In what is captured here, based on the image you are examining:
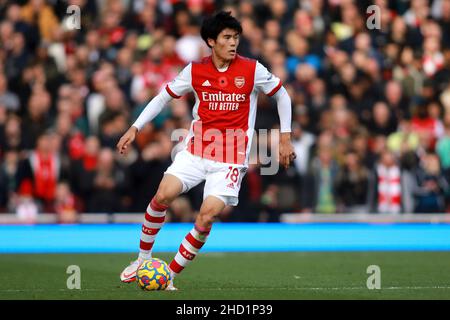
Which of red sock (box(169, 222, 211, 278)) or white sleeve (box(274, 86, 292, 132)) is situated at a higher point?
white sleeve (box(274, 86, 292, 132))

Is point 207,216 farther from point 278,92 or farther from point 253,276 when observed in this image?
point 253,276

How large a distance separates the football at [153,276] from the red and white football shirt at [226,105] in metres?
1.10

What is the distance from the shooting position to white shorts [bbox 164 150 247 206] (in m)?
11.1

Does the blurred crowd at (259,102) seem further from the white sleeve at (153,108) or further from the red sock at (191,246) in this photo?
the red sock at (191,246)

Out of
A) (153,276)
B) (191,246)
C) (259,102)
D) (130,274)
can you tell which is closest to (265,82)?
(191,246)

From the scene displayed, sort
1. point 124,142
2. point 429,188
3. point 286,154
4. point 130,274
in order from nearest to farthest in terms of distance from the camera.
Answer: point 124,142, point 286,154, point 130,274, point 429,188

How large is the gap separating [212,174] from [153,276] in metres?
1.08

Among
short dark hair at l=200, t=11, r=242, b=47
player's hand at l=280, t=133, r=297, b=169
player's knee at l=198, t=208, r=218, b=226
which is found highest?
short dark hair at l=200, t=11, r=242, b=47

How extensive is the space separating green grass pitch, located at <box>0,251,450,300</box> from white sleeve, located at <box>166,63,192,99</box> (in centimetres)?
180

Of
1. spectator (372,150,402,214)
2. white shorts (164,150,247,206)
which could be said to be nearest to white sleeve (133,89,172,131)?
white shorts (164,150,247,206)

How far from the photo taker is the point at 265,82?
11375mm

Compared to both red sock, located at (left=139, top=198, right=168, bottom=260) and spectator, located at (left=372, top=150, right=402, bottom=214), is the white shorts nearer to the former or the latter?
red sock, located at (left=139, top=198, right=168, bottom=260)

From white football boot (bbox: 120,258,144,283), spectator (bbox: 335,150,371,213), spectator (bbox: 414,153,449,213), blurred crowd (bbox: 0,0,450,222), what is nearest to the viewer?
white football boot (bbox: 120,258,144,283)
